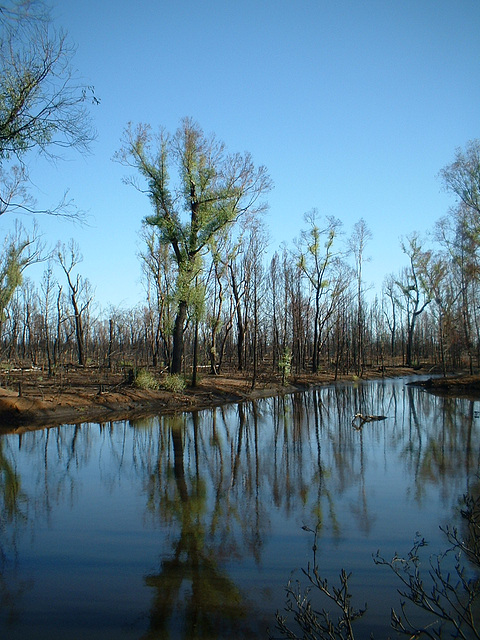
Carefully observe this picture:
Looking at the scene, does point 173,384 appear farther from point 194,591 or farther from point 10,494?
point 194,591

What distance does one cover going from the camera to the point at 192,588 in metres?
5.23

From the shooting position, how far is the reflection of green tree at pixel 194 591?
4.55m

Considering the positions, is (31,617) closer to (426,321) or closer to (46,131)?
(46,131)

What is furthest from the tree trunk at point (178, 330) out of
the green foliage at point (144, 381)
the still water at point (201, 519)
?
the still water at point (201, 519)

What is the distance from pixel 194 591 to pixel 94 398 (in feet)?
50.4

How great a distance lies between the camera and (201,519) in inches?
293

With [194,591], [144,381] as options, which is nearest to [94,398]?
[144,381]

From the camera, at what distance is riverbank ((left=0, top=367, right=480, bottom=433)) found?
16.8 metres

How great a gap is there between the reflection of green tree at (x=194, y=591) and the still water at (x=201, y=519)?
0.06 ft

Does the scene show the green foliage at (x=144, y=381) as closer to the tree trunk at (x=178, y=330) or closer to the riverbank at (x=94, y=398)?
the riverbank at (x=94, y=398)

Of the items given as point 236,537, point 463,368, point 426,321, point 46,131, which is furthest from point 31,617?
point 426,321

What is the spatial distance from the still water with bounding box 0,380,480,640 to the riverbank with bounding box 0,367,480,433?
2.03 meters

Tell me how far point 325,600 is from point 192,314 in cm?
1973

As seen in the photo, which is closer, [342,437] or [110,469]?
[110,469]
